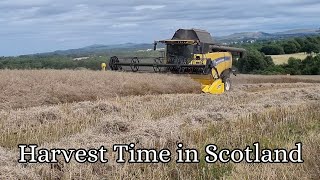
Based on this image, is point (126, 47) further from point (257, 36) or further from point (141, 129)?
point (141, 129)

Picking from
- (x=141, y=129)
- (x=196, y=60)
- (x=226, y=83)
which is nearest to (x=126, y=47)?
(x=226, y=83)

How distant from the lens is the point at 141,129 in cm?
656

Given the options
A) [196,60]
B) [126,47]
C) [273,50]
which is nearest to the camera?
[196,60]

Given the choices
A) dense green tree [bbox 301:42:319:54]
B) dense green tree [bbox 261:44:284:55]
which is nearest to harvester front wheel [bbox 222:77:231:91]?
dense green tree [bbox 301:42:319:54]

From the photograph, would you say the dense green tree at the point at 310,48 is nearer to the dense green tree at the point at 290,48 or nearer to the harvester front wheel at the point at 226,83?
the dense green tree at the point at 290,48

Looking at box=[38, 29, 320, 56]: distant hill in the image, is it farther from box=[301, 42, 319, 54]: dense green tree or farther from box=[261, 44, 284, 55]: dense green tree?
box=[301, 42, 319, 54]: dense green tree

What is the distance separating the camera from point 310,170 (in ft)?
15.0

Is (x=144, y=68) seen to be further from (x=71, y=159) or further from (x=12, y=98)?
(x=71, y=159)

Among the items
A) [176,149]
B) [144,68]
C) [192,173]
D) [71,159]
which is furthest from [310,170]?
[144,68]

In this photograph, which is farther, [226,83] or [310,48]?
[310,48]

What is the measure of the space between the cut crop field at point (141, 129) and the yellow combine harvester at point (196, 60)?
3665 mm

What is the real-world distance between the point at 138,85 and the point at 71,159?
11373 millimetres

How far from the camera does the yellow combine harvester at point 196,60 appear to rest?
17.5m

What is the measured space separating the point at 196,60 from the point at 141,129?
1154 cm
